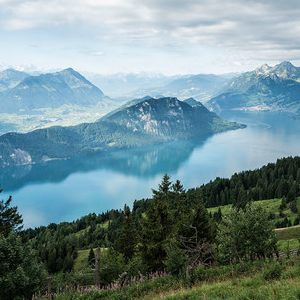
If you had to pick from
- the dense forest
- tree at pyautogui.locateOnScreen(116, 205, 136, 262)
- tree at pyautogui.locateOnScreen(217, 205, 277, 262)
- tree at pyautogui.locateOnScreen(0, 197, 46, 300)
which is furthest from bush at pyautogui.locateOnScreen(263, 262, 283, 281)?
tree at pyautogui.locateOnScreen(116, 205, 136, 262)

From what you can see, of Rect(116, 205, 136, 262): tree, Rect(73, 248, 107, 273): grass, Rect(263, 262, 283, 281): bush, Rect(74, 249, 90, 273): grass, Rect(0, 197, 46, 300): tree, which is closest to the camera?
Rect(263, 262, 283, 281): bush

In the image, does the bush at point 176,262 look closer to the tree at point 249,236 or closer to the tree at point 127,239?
the tree at point 249,236

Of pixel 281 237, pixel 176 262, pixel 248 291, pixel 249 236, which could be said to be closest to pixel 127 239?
pixel 281 237

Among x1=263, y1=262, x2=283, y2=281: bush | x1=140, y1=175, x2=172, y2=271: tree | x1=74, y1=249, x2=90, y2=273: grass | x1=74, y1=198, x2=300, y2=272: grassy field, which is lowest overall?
x1=74, y1=249, x2=90, y2=273: grass

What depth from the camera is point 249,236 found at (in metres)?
39.7

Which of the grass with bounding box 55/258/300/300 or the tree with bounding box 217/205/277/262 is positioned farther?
the tree with bounding box 217/205/277/262

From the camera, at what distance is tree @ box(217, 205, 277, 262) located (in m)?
37.2

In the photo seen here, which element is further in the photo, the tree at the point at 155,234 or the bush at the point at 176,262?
the tree at the point at 155,234

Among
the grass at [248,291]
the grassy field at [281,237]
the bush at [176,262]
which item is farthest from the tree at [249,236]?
the grass at [248,291]

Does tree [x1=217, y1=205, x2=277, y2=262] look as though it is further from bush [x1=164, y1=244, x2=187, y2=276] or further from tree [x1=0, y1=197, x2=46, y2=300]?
tree [x1=0, y1=197, x2=46, y2=300]

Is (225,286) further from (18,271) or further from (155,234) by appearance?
(155,234)

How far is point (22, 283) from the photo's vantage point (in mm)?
27156

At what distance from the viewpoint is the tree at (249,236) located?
37.2 metres

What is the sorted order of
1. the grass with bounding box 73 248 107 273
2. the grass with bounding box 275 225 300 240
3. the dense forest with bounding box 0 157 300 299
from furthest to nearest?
the grass with bounding box 73 248 107 273
the grass with bounding box 275 225 300 240
the dense forest with bounding box 0 157 300 299
